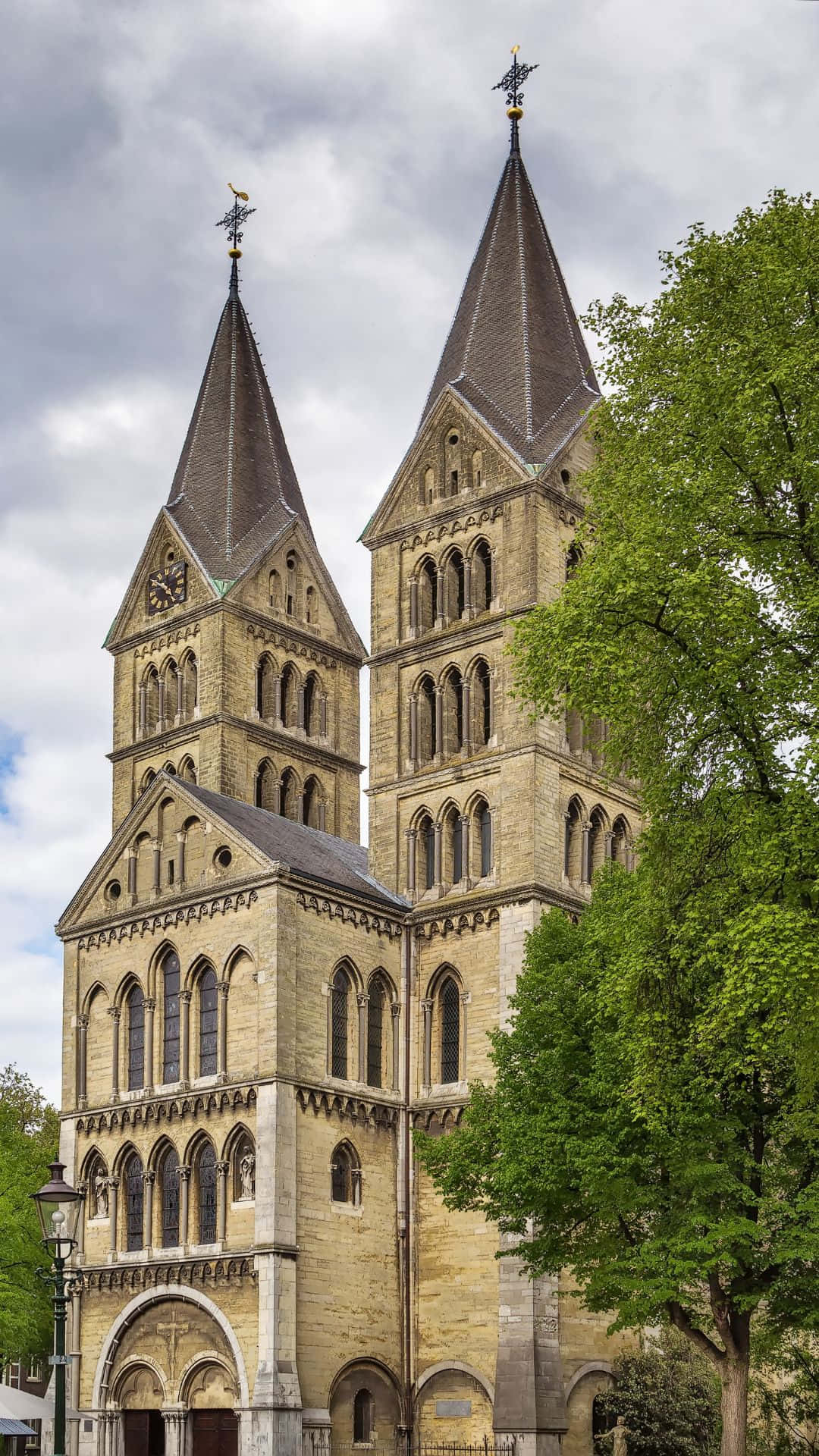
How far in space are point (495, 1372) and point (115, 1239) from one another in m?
8.86

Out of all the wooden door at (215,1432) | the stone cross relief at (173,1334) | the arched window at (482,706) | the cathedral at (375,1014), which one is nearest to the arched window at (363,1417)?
the cathedral at (375,1014)

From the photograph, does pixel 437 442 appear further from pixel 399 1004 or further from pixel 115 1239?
pixel 115 1239

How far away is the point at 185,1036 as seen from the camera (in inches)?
1624

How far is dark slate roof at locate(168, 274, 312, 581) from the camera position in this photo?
5481cm

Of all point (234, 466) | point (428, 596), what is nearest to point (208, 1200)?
A: point (428, 596)

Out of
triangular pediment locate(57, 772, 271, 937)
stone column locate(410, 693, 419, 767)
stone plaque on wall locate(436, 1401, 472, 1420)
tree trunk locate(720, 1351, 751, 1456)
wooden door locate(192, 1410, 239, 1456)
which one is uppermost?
stone column locate(410, 693, 419, 767)

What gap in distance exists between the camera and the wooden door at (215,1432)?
38125mm

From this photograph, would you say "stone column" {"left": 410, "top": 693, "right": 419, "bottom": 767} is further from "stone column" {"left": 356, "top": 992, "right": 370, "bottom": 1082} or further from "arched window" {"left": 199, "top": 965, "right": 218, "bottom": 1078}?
"arched window" {"left": 199, "top": 965, "right": 218, "bottom": 1078}

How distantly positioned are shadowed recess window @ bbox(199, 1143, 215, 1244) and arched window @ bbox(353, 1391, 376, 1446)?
4.42m

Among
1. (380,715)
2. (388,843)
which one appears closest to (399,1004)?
(388,843)

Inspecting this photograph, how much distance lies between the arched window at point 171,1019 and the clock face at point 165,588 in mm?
14914

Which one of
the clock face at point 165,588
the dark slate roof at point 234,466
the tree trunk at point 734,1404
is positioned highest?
the dark slate roof at point 234,466

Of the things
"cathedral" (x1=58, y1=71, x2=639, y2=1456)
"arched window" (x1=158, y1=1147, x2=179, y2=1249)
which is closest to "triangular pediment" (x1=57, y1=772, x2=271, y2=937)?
"cathedral" (x1=58, y1=71, x2=639, y2=1456)

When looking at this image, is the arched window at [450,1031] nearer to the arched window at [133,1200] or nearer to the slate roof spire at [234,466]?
the arched window at [133,1200]
